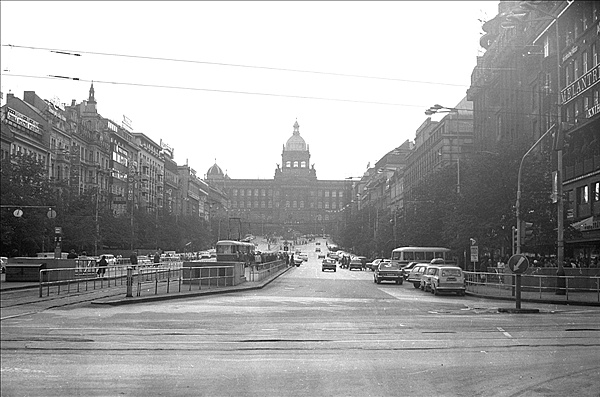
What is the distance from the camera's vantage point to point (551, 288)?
36969 millimetres

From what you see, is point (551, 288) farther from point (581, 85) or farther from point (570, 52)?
point (570, 52)

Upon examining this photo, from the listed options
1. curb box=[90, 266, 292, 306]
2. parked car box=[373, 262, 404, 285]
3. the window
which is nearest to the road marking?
curb box=[90, 266, 292, 306]

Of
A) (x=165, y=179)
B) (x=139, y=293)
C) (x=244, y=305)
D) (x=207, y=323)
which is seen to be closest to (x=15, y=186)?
(x=139, y=293)

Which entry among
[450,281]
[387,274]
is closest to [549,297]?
[450,281]

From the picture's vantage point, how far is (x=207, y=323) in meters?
21.0

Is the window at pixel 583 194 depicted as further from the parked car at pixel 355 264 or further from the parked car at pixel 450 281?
the parked car at pixel 355 264

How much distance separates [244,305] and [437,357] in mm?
14920

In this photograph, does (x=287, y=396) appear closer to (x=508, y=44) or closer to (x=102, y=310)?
(x=102, y=310)

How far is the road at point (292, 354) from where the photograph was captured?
35.3 ft

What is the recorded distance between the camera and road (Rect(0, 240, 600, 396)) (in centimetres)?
1077

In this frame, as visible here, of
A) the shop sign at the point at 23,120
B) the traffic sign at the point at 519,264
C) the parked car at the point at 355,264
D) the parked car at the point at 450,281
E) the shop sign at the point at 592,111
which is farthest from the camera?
the parked car at the point at 355,264

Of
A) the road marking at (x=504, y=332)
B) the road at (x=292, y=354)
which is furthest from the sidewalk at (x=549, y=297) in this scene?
the road marking at (x=504, y=332)

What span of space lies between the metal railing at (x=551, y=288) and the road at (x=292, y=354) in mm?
10842

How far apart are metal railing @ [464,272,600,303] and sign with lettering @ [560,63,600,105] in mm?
17369
